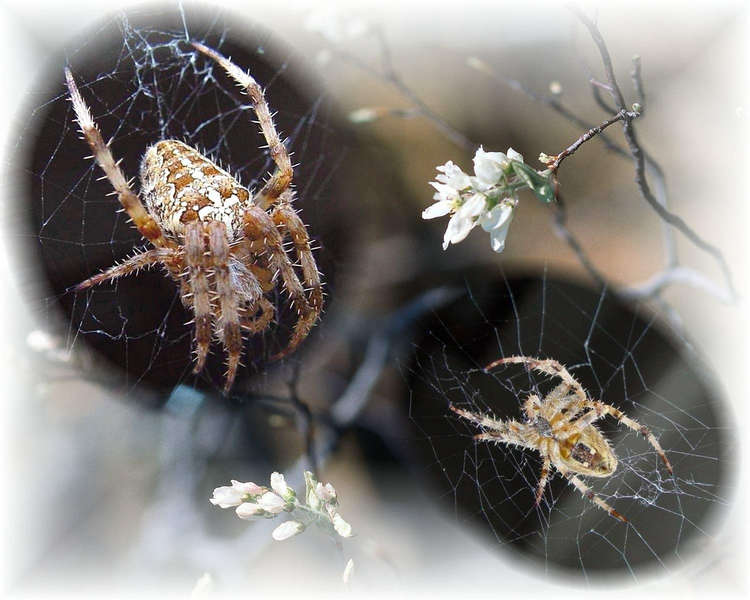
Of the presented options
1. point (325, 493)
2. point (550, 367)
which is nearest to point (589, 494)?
point (550, 367)

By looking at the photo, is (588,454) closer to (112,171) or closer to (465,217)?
(465,217)

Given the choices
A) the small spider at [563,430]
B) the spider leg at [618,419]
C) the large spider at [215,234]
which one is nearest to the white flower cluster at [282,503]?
the large spider at [215,234]

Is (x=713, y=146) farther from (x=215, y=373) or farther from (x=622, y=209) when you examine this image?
(x=215, y=373)

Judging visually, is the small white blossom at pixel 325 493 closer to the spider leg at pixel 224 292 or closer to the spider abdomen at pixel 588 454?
the spider leg at pixel 224 292

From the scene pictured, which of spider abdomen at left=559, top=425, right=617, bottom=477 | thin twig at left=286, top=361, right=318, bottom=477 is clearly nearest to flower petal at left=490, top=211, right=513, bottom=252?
spider abdomen at left=559, top=425, right=617, bottom=477

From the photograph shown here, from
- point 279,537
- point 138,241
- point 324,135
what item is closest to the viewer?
point 279,537

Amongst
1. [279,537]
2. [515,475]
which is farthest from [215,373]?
[515,475]

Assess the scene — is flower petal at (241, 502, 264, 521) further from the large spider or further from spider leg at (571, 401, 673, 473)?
spider leg at (571, 401, 673, 473)
